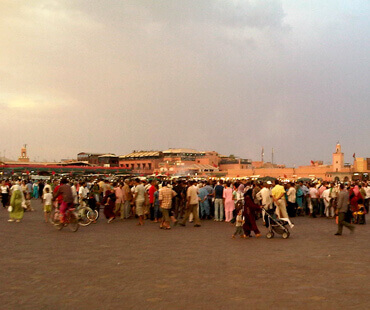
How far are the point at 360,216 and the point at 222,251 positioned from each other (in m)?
9.10

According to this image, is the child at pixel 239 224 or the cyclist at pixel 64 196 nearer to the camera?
the child at pixel 239 224

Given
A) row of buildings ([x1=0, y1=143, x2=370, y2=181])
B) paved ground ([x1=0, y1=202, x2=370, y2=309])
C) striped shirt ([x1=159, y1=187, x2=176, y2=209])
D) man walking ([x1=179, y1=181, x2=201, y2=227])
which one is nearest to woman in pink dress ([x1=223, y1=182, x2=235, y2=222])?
man walking ([x1=179, y1=181, x2=201, y2=227])

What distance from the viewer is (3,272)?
7.75 meters

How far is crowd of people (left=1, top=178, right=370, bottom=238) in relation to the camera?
14.5 m

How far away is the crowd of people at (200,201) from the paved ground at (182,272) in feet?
5.23

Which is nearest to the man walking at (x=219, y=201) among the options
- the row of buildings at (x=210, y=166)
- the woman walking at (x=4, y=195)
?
the woman walking at (x=4, y=195)

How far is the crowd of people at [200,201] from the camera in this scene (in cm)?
1450

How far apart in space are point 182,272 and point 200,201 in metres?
11.1

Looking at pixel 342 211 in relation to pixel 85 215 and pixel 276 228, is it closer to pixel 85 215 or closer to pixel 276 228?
pixel 276 228

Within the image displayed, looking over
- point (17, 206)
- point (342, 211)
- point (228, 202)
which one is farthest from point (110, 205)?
point (342, 211)

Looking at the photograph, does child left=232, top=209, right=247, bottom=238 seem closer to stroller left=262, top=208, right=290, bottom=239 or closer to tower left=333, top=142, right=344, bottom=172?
stroller left=262, top=208, right=290, bottom=239

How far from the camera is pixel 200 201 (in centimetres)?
1880

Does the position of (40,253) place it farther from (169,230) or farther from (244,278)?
(169,230)

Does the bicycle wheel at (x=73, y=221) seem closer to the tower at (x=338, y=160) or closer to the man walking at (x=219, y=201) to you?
the man walking at (x=219, y=201)
